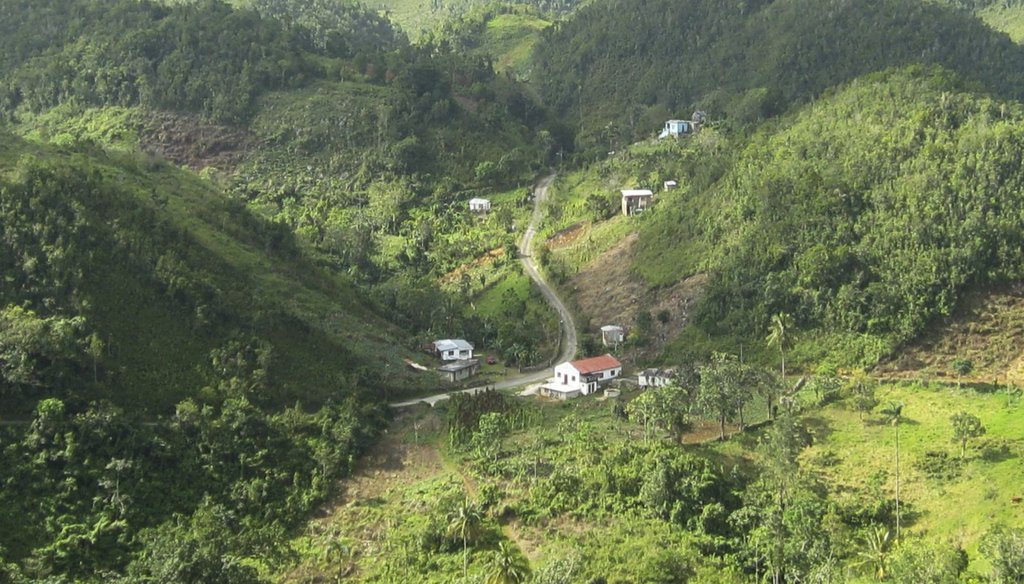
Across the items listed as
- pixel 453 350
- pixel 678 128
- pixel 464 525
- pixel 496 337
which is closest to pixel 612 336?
pixel 496 337

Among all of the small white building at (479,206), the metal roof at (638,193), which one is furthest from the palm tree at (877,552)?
the small white building at (479,206)

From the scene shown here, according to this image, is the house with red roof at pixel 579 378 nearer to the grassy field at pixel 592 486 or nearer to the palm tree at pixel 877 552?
the grassy field at pixel 592 486

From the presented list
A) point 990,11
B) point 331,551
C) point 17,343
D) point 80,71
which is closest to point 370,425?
point 331,551

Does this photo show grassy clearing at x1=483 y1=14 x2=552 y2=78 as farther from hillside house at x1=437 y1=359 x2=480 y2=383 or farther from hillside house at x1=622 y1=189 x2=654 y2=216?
hillside house at x1=437 y1=359 x2=480 y2=383

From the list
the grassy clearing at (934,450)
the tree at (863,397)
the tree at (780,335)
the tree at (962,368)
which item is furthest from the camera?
the tree at (780,335)

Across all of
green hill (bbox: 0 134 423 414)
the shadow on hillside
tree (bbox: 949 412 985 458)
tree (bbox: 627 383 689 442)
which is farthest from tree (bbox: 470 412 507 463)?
tree (bbox: 949 412 985 458)

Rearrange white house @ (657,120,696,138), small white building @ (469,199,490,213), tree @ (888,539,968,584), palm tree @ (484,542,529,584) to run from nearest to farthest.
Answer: tree @ (888,539,968,584), palm tree @ (484,542,529,584), small white building @ (469,199,490,213), white house @ (657,120,696,138)
